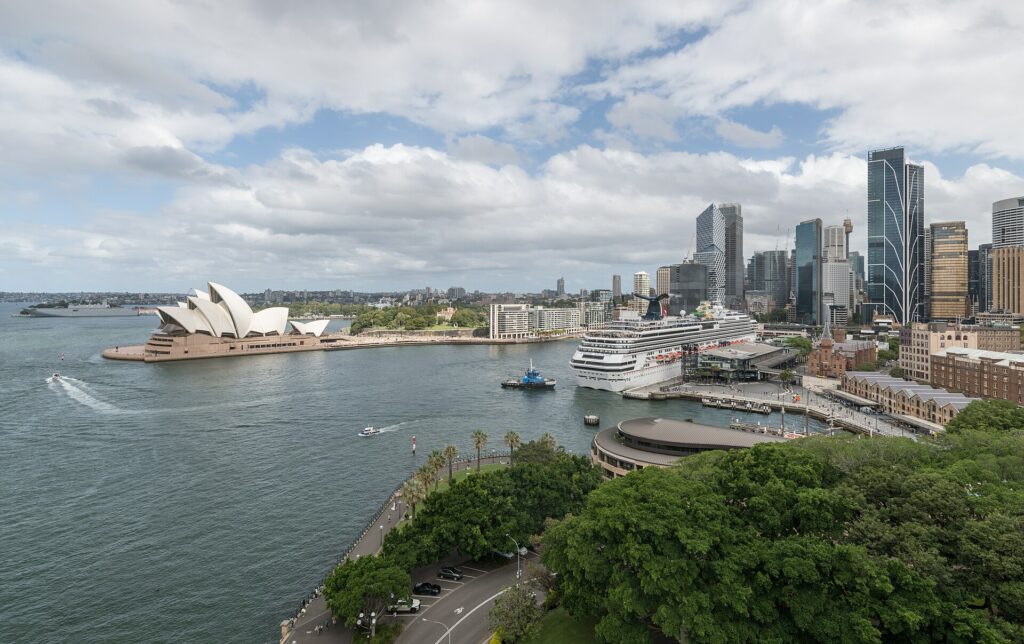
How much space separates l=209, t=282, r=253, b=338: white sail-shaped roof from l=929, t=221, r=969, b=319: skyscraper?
464 ft

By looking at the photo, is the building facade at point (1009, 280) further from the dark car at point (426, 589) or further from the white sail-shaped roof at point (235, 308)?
the white sail-shaped roof at point (235, 308)

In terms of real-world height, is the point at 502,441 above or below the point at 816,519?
below

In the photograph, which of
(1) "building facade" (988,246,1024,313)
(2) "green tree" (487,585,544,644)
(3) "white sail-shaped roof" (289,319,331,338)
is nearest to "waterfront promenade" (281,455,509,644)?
(2) "green tree" (487,585,544,644)

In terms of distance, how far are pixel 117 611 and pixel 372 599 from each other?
916cm

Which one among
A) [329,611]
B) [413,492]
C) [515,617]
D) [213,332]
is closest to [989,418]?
[515,617]

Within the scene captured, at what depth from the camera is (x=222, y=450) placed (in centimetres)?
3312

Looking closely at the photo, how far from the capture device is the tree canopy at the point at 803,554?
34.7 ft

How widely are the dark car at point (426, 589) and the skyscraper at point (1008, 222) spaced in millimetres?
171176

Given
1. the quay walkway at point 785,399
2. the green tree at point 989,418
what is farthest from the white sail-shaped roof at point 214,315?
the green tree at point 989,418

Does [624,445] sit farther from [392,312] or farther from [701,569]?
[392,312]

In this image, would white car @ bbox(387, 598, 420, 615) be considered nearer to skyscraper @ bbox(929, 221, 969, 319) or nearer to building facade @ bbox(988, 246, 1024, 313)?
building facade @ bbox(988, 246, 1024, 313)

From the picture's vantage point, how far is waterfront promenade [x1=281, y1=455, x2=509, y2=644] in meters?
15.4

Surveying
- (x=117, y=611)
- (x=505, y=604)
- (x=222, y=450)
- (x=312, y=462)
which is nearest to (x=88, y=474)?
(x=222, y=450)

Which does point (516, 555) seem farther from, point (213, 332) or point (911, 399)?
point (213, 332)
